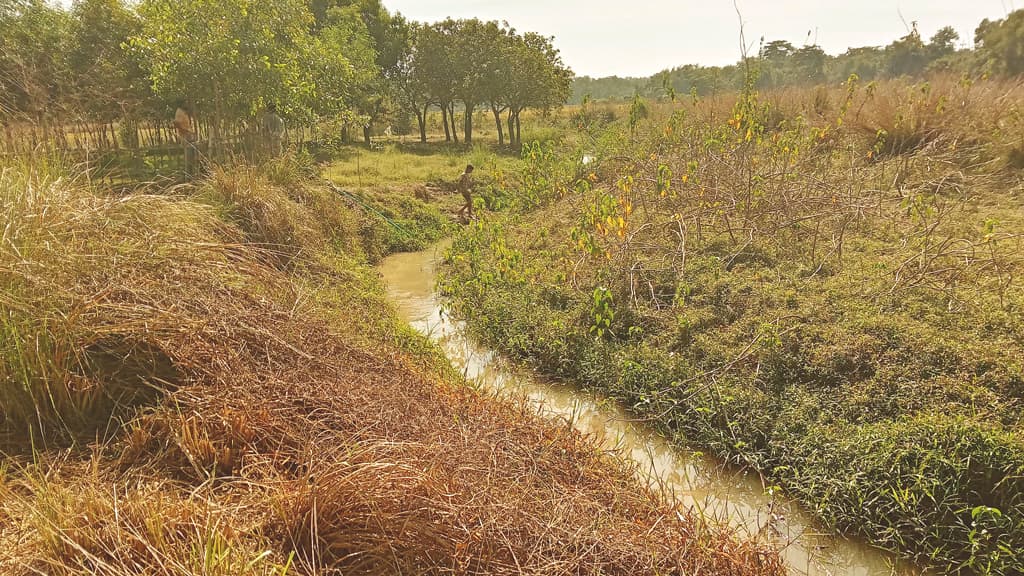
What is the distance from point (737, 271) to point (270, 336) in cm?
435

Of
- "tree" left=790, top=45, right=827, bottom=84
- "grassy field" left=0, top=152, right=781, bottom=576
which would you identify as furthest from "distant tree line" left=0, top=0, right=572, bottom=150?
"tree" left=790, top=45, right=827, bottom=84

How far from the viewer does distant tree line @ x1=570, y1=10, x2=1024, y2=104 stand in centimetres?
782

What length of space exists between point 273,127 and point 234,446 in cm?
768

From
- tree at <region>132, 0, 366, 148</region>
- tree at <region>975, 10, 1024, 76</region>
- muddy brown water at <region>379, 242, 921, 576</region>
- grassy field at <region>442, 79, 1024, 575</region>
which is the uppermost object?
tree at <region>975, 10, 1024, 76</region>

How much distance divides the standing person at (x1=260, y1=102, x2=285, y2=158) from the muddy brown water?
4386 millimetres

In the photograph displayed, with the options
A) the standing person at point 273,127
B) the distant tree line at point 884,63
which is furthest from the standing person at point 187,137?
the distant tree line at point 884,63

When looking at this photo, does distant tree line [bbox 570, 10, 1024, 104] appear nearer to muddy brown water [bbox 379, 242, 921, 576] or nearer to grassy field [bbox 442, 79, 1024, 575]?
grassy field [bbox 442, 79, 1024, 575]

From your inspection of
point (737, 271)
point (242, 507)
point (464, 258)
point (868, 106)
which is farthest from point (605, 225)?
point (868, 106)

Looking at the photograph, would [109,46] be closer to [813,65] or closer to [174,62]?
[174,62]

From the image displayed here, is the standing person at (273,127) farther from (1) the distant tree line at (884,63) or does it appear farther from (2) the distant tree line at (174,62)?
(1) the distant tree line at (884,63)

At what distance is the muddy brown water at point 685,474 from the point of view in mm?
2719

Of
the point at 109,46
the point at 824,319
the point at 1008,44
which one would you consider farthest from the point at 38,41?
the point at 1008,44

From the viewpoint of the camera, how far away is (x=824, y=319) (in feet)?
13.4

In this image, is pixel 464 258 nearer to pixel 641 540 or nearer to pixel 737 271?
pixel 737 271
